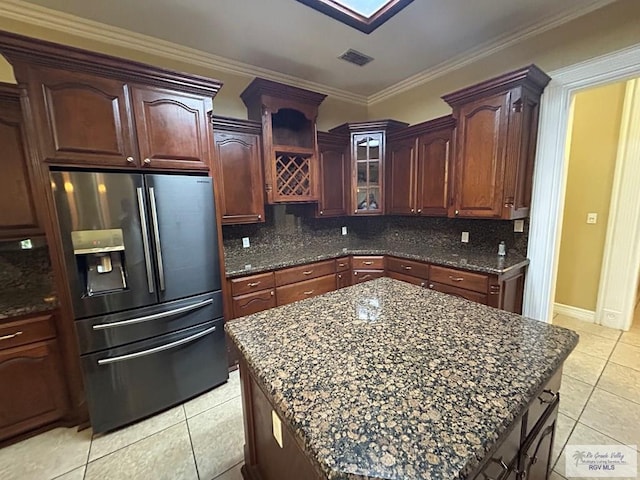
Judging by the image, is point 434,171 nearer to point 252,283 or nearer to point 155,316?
point 252,283

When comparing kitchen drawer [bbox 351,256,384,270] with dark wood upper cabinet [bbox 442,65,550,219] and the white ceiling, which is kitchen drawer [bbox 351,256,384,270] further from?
the white ceiling

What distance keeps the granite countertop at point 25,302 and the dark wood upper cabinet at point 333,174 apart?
235 cm

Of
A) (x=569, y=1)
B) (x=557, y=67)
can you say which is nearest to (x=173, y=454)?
(x=557, y=67)

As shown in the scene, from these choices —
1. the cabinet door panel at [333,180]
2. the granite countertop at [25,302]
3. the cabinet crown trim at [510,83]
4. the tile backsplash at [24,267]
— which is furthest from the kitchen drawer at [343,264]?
the tile backsplash at [24,267]

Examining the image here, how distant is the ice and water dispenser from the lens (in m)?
1.65

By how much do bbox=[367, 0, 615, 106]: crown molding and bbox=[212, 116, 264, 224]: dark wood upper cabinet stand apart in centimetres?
186

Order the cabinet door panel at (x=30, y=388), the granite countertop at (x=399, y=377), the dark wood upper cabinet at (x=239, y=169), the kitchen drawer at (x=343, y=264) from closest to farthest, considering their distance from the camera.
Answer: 1. the granite countertop at (x=399, y=377)
2. the cabinet door panel at (x=30, y=388)
3. the dark wood upper cabinet at (x=239, y=169)
4. the kitchen drawer at (x=343, y=264)

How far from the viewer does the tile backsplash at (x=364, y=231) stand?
278cm

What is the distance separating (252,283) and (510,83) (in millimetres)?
2636

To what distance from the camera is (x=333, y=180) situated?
130 inches

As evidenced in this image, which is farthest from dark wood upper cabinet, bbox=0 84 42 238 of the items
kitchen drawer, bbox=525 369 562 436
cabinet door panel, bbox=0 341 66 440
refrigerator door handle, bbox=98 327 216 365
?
kitchen drawer, bbox=525 369 562 436

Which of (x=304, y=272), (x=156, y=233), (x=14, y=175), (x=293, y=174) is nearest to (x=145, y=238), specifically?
(x=156, y=233)

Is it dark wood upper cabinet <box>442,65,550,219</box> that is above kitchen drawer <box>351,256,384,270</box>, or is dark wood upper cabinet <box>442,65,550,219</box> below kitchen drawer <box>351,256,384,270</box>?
above

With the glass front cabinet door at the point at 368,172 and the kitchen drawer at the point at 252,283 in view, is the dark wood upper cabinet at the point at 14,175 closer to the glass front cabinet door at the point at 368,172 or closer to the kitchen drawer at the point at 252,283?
the kitchen drawer at the point at 252,283
